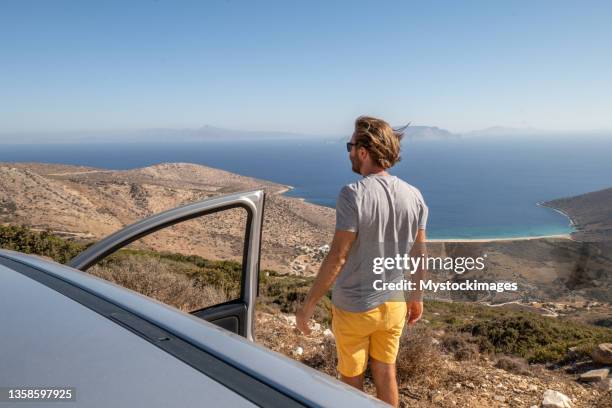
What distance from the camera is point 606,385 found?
4043 millimetres

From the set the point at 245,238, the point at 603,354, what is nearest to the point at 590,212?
the point at 603,354

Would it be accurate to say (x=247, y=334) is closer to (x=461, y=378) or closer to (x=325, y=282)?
(x=325, y=282)

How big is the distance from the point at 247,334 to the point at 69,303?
968mm

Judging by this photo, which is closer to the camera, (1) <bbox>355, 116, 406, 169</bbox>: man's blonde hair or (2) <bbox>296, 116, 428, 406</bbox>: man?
(2) <bbox>296, 116, 428, 406</bbox>: man

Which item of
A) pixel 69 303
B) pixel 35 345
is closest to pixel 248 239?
pixel 69 303

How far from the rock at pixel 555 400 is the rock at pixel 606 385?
0.59 meters

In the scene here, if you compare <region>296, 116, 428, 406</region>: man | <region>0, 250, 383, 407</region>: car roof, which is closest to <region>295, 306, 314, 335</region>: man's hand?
<region>296, 116, 428, 406</region>: man

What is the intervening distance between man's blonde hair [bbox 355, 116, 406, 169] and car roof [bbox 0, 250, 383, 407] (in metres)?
1.34

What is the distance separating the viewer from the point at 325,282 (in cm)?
216

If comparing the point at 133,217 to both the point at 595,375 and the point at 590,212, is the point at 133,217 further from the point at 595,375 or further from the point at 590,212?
the point at 590,212

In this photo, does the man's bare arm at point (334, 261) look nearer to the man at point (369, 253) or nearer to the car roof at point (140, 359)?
the man at point (369, 253)

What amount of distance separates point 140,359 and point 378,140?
5.33ft

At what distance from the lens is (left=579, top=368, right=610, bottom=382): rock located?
4.21 meters

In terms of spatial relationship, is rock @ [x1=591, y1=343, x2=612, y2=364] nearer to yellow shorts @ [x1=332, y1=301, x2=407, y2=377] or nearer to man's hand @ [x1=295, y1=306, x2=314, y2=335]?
yellow shorts @ [x1=332, y1=301, x2=407, y2=377]
